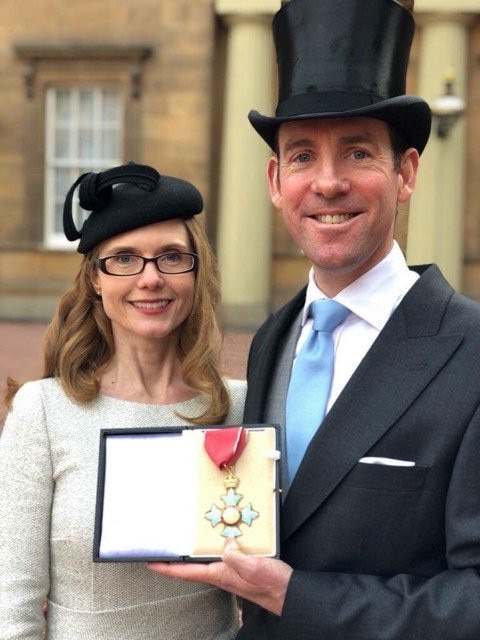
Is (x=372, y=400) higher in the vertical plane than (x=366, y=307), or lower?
lower

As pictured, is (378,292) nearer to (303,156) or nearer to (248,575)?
(303,156)

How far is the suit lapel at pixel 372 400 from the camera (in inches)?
82.4


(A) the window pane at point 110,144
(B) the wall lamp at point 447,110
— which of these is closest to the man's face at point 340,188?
(B) the wall lamp at point 447,110

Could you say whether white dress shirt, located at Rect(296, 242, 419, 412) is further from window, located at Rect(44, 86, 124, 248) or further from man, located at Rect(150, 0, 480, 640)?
window, located at Rect(44, 86, 124, 248)

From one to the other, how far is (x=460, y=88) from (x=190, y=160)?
4.16 m

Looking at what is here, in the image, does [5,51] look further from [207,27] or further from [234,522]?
[234,522]

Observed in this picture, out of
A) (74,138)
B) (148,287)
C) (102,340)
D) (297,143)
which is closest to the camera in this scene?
(297,143)

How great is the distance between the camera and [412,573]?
6.78ft

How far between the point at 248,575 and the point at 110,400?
735 millimetres

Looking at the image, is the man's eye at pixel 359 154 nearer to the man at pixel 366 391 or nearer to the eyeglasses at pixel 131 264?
the man at pixel 366 391

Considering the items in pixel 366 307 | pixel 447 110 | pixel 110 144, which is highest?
pixel 447 110

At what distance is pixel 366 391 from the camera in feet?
7.03

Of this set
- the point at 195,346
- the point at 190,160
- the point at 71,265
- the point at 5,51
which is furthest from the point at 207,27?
the point at 195,346

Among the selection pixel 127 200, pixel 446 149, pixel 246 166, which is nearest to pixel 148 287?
pixel 127 200
